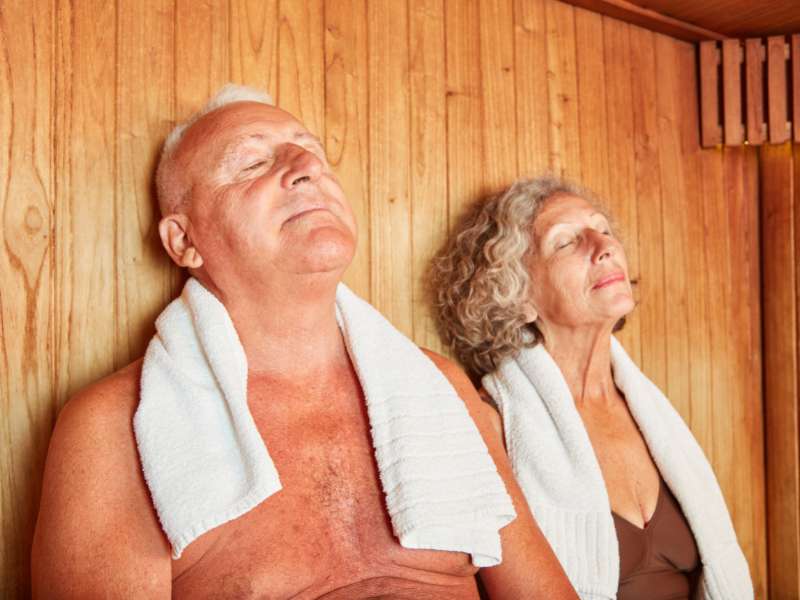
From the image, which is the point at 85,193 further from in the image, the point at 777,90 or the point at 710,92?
the point at 777,90

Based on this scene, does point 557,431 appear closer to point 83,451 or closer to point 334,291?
point 334,291

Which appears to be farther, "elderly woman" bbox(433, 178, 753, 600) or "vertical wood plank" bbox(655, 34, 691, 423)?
"vertical wood plank" bbox(655, 34, 691, 423)

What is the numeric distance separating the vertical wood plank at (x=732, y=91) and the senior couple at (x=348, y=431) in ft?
2.60

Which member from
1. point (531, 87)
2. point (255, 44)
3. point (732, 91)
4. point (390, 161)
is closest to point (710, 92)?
point (732, 91)

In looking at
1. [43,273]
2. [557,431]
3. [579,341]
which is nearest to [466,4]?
[579,341]

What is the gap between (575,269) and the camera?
80.9 inches

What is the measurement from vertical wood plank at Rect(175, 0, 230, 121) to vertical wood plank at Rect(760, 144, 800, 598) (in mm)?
1865

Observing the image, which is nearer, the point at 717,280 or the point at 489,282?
the point at 489,282

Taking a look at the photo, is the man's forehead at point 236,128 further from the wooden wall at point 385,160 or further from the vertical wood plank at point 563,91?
the vertical wood plank at point 563,91

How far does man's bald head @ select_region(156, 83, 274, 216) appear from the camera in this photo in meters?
1.63

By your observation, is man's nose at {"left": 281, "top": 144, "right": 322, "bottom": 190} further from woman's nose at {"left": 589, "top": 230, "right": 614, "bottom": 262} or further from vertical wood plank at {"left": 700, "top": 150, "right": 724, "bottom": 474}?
vertical wood plank at {"left": 700, "top": 150, "right": 724, "bottom": 474}

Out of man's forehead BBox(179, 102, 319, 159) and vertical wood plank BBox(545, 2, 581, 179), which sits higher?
vertical wood plank BBox(545, 2, 581, 179)

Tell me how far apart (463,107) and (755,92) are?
1061 millimetres

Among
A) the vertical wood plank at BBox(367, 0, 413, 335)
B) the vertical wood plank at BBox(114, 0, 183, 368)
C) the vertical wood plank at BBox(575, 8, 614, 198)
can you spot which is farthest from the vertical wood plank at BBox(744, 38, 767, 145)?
the vertical wood plank at BBox(114, 0, 183, 368)
